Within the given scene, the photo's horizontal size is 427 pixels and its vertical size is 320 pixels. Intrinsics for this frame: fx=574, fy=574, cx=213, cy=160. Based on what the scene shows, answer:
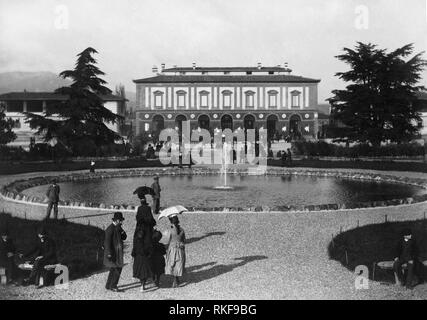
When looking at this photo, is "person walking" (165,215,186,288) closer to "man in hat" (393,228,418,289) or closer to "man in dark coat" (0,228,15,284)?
"man in dark coat" (0,228,15,284)

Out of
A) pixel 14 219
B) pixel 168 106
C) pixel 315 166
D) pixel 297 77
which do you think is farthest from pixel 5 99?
pixel 14 219

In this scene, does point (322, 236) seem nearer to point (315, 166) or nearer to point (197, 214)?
point (197, 214)

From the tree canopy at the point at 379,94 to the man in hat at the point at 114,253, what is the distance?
26.0 metres

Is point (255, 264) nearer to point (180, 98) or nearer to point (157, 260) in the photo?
point (157, 260)

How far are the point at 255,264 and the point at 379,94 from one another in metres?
25.2

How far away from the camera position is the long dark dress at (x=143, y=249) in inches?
261

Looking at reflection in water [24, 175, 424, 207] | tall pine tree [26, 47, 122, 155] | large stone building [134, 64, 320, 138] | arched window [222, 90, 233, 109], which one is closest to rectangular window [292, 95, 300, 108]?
large stone building [134, 64, 320, 138]

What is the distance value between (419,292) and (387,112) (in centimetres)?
2563

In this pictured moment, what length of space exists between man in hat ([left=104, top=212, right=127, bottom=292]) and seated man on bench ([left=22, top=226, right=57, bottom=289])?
77 cm

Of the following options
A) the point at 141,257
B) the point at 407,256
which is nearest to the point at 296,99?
the point at 407,256

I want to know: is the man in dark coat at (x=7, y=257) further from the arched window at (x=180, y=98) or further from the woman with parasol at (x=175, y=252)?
the arched window at (x=180, y=98)

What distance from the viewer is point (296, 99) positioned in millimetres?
53719

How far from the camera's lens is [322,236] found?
32.0 ft
